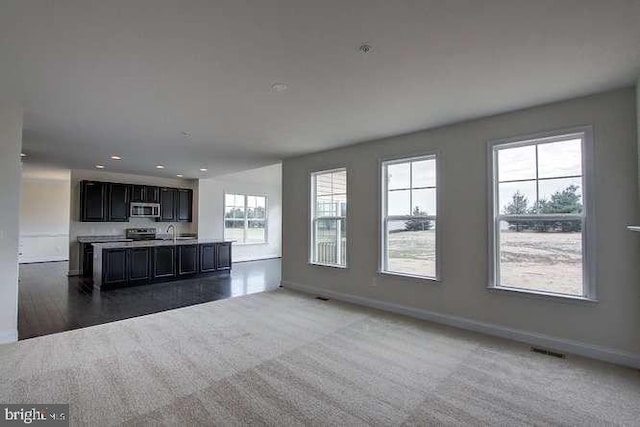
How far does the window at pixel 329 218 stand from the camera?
5.49 meters

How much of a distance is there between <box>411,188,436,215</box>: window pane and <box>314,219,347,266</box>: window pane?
4.21 ft

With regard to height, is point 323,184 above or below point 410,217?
above

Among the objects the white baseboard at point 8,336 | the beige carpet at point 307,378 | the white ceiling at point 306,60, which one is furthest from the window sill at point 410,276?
the white baseboard at point 8,336

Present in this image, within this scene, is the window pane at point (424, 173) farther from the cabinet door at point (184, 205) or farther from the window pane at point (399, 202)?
the cabinet door at point (184, 205)

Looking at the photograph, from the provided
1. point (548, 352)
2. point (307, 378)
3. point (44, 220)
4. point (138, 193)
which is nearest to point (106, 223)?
point (138, 193)

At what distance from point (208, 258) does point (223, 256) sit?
402 millimetres

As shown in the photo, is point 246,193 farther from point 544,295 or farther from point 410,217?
point 544,295

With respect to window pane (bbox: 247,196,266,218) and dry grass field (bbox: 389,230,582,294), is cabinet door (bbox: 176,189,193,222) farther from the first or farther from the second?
dry grass field (bbox: 389,230,582,294)

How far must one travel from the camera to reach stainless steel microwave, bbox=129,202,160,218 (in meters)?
8.35

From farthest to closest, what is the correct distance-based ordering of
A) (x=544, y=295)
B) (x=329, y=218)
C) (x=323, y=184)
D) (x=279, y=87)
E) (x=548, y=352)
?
(x=323, y=184)
(x=329, y=218)
(x=544, y=295)
(x=548, y=352)
(x=279, y=87)

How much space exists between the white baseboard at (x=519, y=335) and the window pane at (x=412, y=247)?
525 mm

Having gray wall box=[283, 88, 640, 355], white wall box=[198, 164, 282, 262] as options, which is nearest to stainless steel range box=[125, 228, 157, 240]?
white wall box=[198, 164, 282, 262]

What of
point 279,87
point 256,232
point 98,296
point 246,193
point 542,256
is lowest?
point 98,296

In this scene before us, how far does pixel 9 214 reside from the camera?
3.50 metres
